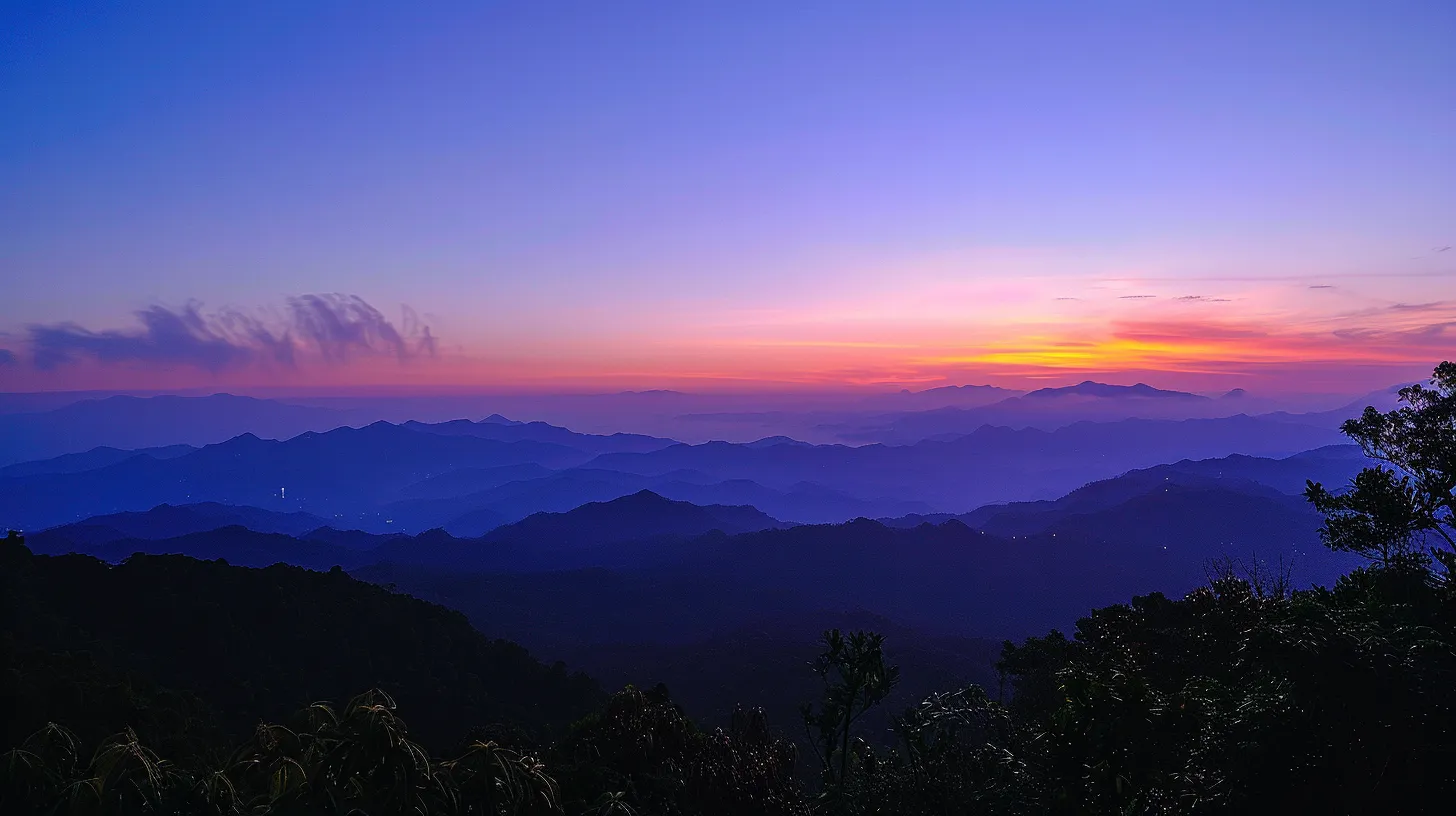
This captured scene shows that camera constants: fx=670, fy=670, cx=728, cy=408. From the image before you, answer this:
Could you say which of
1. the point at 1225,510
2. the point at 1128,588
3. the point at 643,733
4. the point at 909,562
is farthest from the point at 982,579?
the point at 643,733

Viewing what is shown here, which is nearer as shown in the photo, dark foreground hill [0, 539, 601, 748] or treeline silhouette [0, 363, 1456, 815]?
treeline silhouette [0, 363, 1456, 815]

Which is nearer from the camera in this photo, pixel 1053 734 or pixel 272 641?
pixel 1053 734

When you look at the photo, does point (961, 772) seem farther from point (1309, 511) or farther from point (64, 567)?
point (1309, 511)

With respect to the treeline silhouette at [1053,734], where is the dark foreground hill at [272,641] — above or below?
below

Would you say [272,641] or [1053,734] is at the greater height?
[1053,734]
